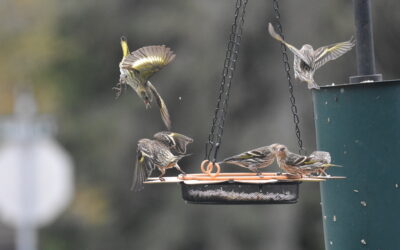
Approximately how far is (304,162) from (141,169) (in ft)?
3.70

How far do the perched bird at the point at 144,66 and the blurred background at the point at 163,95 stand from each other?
753 centimetres

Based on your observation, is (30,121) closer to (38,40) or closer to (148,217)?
(148,217)

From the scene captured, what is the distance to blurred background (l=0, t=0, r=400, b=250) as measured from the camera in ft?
52.7

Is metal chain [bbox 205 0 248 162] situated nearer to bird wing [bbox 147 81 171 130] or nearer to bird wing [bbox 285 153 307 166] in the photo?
bird wing [bbox 147 81 171 130]

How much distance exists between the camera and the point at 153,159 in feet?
18.6

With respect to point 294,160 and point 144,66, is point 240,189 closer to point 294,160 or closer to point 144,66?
point 294,160

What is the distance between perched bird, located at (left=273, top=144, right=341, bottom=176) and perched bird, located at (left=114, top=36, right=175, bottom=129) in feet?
2.51

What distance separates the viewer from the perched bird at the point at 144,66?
17.8 ft

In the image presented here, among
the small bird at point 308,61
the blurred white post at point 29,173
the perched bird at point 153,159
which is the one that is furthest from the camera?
the blurred white post at point 29,173

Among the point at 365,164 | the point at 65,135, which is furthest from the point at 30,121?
the point at 65,135

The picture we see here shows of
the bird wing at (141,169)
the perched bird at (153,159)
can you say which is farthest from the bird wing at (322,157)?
the bird wing at (141,169)

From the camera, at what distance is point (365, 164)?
5250 millimetres

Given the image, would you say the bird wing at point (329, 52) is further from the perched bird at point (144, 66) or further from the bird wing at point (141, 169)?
the bird wing at point (141, 169)

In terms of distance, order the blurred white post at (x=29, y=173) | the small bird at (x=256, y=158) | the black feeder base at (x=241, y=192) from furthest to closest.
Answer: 1. the blurred white post at (x=29, y=173)
2. the small bird at (x=256, y=158)
3. the black feeder base at (x=241, y=192)
